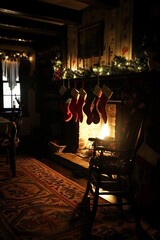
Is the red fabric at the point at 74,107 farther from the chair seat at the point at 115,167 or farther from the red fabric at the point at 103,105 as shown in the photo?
the chair seat at the point at 115,167

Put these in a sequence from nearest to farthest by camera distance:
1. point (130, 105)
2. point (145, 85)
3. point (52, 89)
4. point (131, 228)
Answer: point (131, 228), point (145, 85), point (130, 105), point (52, 89)

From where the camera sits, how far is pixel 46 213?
99.2 inches

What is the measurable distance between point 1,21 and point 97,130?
2.56 metres

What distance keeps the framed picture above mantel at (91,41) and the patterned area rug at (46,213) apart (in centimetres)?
207

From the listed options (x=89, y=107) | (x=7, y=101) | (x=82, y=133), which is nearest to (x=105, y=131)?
(x=82, y=133)

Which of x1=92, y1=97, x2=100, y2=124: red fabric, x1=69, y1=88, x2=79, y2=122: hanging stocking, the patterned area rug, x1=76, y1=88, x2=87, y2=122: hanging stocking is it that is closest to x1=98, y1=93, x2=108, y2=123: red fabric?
x1=92, y1=97, x2=100, y2=124: red fabric

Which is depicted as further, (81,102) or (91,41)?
(91,41)

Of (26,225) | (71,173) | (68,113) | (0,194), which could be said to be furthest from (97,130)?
(26,225)

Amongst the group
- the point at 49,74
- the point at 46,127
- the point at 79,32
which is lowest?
the point at 46,127

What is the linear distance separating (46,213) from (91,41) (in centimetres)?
280

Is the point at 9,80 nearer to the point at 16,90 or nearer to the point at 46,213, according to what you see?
the point at 16,90

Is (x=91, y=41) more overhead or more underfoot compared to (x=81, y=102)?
more overhead

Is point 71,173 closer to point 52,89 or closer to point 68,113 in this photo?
point 68,113

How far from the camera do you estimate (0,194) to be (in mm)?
2965
